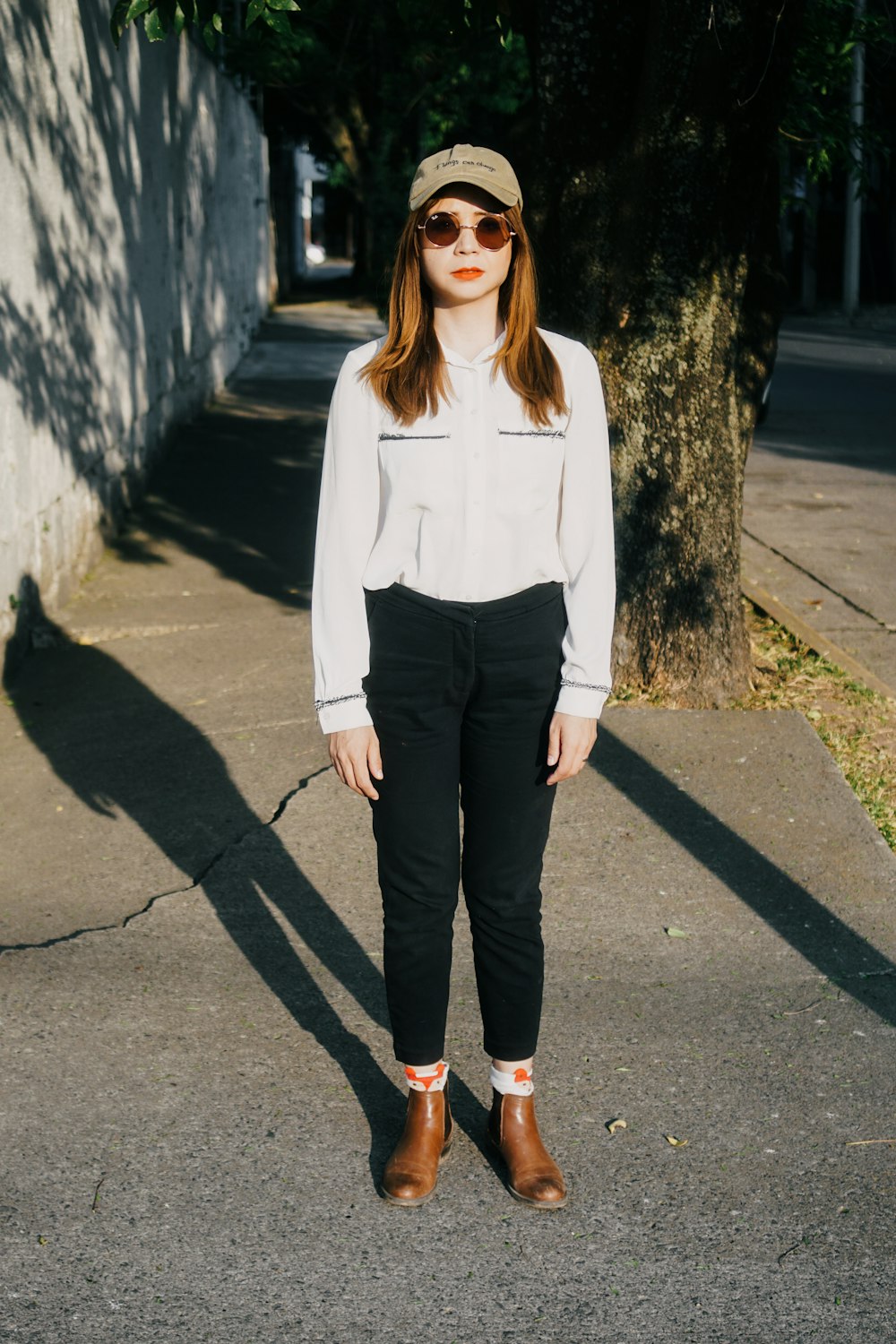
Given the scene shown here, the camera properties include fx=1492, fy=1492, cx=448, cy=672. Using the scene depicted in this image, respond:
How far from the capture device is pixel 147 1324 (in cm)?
270

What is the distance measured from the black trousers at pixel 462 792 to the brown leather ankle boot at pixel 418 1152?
111 millimetres

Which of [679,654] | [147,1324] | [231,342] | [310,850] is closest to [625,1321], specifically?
[147,1324]

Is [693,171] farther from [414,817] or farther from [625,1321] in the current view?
[625,1321]

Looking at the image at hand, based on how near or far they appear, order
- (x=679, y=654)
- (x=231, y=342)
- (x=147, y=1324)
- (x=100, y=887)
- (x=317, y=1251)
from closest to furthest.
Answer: (x=147, y=1324)
(x=317, y=1251)
(x=100, y=887)
(x=679, y=654)
(x=231, y=342)

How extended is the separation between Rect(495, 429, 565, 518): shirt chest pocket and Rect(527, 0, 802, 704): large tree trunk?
3.23 metres

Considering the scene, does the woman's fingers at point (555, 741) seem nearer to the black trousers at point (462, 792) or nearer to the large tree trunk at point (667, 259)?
the black trousers at point (462, 792)

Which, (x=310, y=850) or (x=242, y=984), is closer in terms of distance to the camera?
(x=242, y=984)

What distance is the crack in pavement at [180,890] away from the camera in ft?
14.0

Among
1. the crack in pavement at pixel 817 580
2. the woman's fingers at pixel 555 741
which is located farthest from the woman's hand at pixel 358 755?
the crack in pavement at pixel 817 580

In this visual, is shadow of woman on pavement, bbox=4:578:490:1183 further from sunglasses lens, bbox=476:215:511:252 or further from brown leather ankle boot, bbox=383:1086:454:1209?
sunglasses lens, bbox=476:215:511:252

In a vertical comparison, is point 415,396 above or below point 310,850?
above

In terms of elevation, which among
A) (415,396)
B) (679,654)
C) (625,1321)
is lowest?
(625,1321)

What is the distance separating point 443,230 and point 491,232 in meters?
0.09

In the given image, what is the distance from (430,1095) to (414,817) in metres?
0.64
